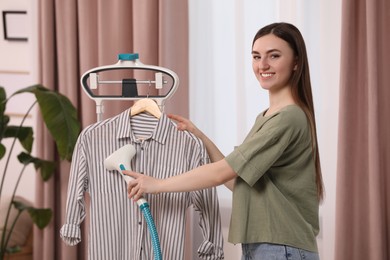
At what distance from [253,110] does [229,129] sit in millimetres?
165

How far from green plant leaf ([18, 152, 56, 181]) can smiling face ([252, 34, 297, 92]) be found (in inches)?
70.5

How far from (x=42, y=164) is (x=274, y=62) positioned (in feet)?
6.08

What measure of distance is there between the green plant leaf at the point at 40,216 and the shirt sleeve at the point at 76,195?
1.32 m

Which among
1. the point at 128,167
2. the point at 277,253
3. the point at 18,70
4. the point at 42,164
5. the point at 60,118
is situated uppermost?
the point at 18,70

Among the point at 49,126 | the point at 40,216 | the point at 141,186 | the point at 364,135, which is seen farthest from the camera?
the point at 40,216

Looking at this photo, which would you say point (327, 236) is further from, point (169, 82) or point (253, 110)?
point (169, 82)

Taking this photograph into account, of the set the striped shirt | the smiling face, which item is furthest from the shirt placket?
the smiling face

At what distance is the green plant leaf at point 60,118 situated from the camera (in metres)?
3.21

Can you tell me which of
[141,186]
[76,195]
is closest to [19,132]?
[76,195]

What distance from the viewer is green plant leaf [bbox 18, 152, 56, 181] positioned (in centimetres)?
336

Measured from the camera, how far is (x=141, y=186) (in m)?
1.91

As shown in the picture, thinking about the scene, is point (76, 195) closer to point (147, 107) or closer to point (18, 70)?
point (147, 107)

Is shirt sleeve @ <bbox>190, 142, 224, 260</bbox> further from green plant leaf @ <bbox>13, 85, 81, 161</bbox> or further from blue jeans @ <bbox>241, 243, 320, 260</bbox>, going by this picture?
green plant leaf @ <bbox>13, 85, 81, 161</bbox>

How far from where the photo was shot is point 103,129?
2.10m
